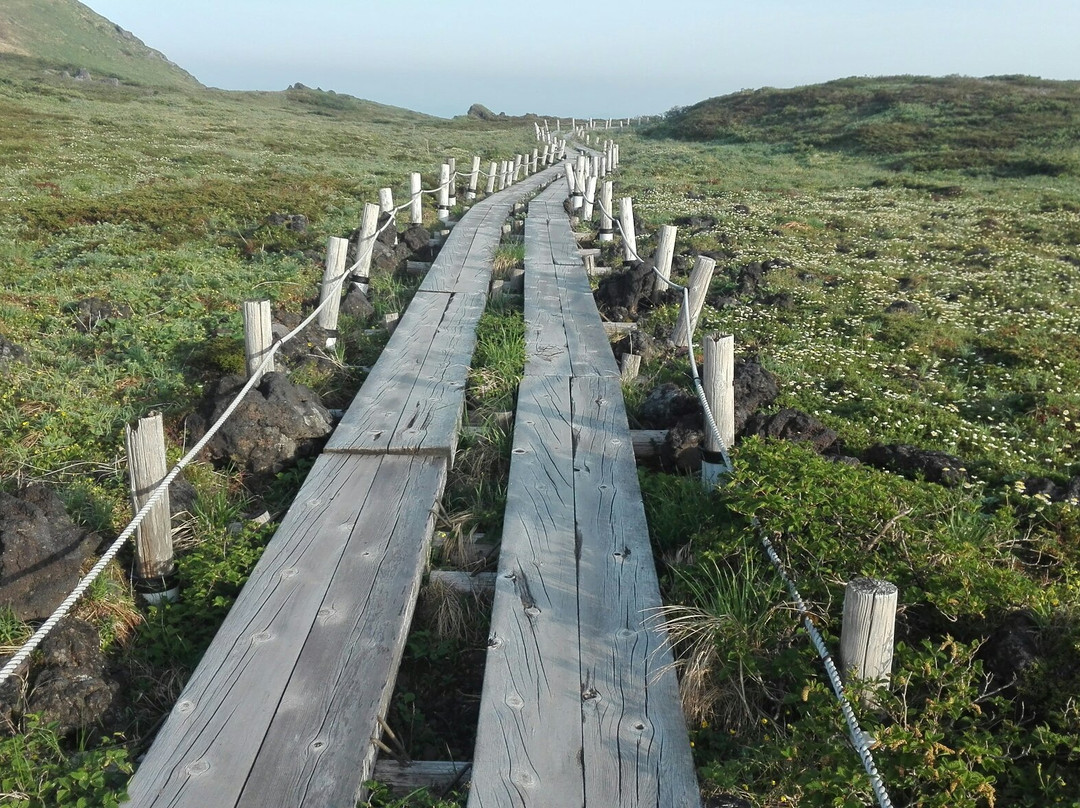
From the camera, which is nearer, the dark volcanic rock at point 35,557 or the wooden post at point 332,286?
the dark volcanic rock at point 35,557

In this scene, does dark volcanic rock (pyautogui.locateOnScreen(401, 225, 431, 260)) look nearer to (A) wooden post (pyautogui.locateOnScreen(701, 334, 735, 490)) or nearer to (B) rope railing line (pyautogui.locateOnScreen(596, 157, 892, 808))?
(A) wooden post (pyautogui.locateOnScreen(701, 334, 735, 490))

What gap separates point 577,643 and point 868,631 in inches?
54.1

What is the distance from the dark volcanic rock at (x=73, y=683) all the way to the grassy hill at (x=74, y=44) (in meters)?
121

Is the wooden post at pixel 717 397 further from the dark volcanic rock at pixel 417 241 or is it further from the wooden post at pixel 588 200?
the wooden post at pixel 588 200

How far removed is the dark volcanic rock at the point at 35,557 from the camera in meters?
4.38

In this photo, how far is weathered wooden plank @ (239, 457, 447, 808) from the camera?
3.22 meters

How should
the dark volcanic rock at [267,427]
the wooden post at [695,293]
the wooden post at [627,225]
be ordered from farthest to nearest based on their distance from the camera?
1. the wooden post at [627,225]
2. the wooden post at [695,293]
3. the dark volcanic rock at [267,427]

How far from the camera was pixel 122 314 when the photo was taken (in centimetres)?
1009

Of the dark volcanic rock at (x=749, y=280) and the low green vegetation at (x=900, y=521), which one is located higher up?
the dark volcanic rock at (x=749, y=280)

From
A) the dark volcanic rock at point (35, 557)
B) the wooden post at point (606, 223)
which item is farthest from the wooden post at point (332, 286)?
the wooden post at point (606, 223)

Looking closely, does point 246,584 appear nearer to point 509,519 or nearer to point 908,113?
point 509,519

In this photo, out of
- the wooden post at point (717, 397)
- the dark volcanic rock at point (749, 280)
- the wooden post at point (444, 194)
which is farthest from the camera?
the wooden post at point (444, 194)

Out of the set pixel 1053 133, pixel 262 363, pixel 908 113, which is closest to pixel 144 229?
pixel 262 363

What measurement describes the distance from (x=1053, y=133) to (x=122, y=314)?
44.0m
